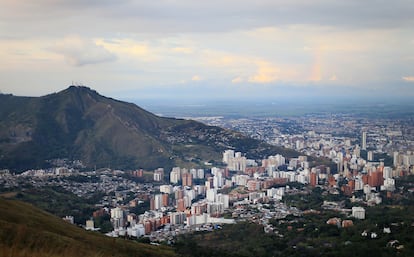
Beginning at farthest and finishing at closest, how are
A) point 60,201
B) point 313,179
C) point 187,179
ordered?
point 187,179 < point 313,179 < point 60,201

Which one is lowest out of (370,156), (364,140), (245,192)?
(245,192)

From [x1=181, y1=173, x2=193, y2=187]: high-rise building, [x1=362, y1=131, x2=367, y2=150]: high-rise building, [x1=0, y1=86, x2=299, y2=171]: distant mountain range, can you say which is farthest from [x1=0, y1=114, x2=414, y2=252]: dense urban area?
[x1=0, y1=86, x2=299, y2=171]: distant mountain range

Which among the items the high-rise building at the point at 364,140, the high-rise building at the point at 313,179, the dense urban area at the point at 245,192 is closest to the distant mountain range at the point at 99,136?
the dense urban area at the point at 245,192

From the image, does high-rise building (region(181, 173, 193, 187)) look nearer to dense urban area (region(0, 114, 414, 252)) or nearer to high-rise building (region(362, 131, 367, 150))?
dense urban area (region(0, 114, 414, 252))

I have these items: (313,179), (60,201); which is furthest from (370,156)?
(60,201)

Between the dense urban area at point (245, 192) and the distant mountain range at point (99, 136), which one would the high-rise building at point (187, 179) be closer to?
the dense urban area at point (245, 192)

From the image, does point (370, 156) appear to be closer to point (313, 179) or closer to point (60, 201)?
point (313, 179)
